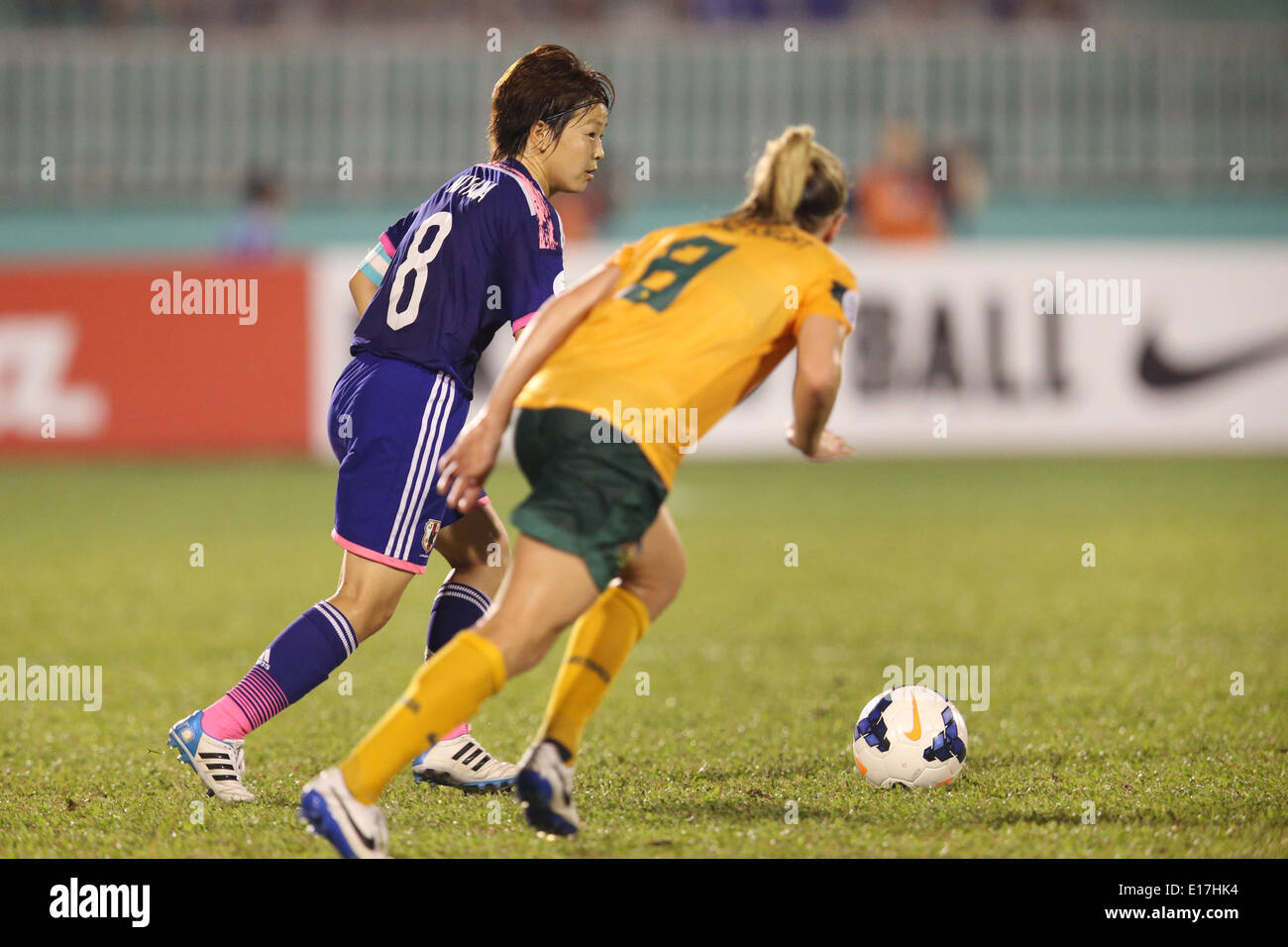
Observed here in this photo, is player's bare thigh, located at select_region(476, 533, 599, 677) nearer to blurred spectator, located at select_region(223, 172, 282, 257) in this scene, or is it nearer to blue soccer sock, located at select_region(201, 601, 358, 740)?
blue soccer sock, located at select_region(201, 601, 358, 740)

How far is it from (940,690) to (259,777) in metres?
2.46

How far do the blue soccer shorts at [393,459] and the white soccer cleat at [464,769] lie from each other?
23.4 inches

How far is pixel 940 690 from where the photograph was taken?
5.61 meters

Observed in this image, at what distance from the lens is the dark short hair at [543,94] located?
13.7 feet

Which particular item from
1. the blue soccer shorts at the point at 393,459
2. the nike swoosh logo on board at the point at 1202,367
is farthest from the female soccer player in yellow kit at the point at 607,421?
the nike swoosh logo on board at the point at 1202,367

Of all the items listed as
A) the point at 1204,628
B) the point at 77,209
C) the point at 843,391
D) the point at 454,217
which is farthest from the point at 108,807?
the point at 77,209

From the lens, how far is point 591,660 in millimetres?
3805

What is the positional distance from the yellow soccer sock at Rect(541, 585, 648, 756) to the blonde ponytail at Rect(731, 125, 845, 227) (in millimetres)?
1001

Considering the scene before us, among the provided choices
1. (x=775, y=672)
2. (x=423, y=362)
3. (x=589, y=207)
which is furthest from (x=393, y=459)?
(x=589, y=207)

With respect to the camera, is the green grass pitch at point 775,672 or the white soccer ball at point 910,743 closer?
the green grass pitch at point 775,672

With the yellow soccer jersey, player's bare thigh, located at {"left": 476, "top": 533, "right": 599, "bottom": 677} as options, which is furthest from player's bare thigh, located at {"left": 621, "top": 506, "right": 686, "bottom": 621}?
player's bare thigh, located at {"left": 476, "top": 533, "right": 599, "bottom": 677}

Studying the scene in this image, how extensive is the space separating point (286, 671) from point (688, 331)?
1.41 metres

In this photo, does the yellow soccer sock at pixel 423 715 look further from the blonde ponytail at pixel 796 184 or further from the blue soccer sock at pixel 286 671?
the blonde ponytail at pixel 796 184

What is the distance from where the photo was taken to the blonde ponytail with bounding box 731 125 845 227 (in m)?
3.68
